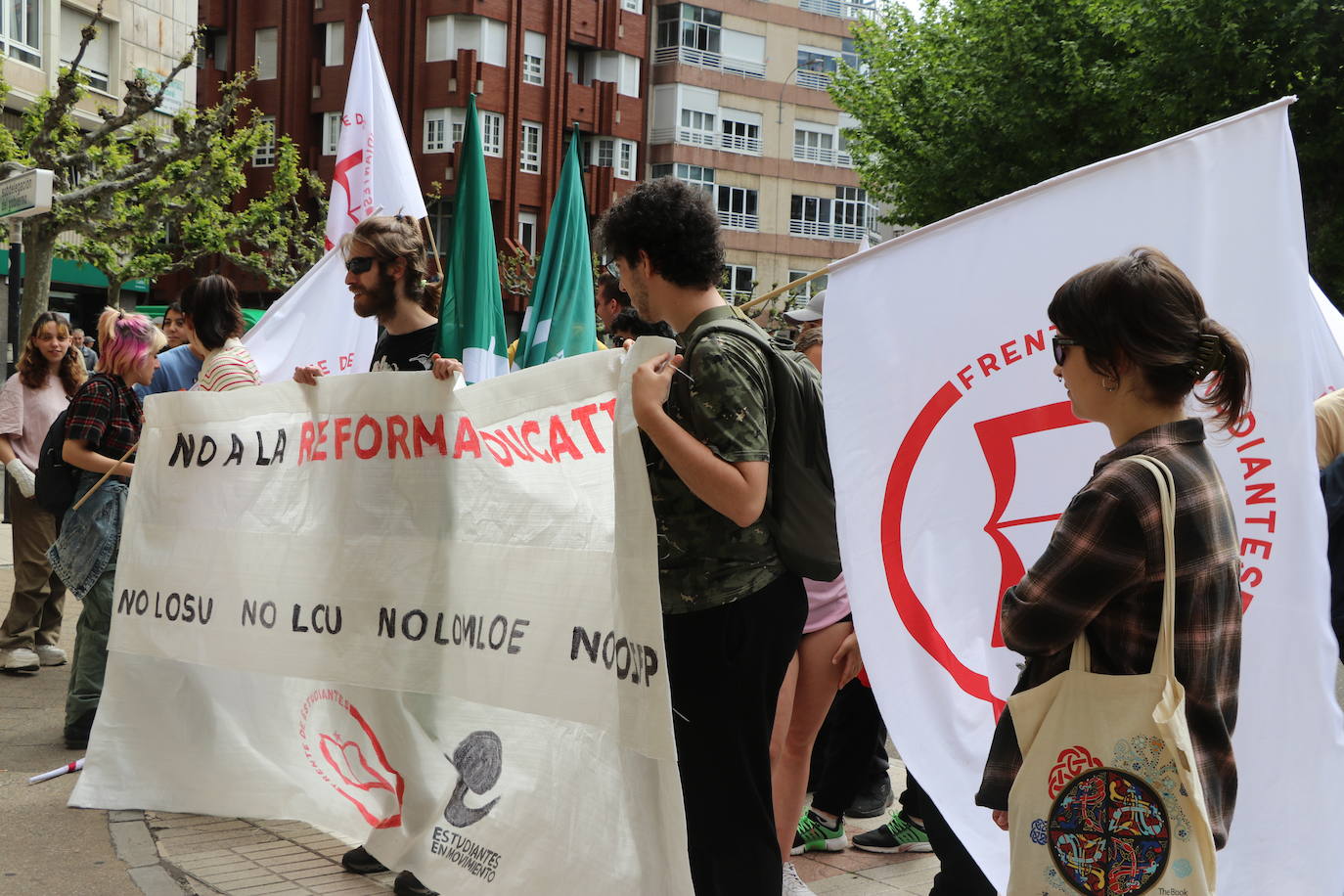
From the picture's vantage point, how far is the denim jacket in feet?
19.7

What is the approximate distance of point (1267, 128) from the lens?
9.90 ft

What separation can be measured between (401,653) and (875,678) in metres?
1.52

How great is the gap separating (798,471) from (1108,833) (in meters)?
1.32

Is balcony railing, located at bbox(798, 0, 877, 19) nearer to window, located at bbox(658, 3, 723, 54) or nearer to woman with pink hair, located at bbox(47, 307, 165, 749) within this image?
window, located at bbox(658, 3, 723, 54)

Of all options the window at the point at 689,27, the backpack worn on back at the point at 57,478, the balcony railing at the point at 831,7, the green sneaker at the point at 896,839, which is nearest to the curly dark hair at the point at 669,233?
the green sneaker at the point at 896,839

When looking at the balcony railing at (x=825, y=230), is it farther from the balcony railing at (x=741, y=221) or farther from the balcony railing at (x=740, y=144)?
the balcony railing at (x=740, y=144)

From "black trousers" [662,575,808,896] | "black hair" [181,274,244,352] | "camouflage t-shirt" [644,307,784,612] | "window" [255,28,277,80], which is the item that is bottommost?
"black trousers" [662,575,808,896]

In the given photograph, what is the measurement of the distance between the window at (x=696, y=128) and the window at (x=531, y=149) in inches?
217

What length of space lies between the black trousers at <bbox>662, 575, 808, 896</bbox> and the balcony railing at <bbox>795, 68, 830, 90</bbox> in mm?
49848

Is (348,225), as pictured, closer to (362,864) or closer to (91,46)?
(362,864)

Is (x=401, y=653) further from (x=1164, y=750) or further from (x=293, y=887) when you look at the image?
(x=1164, y=750)

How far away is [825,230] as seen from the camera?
51.8 meters

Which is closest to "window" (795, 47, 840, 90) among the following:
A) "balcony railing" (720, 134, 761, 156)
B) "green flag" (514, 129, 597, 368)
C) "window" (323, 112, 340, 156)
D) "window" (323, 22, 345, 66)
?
"balcony railing" (720, 134, 761, 156)

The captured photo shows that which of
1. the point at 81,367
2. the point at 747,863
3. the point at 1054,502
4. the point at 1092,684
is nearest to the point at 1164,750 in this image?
the point at 1092,684
